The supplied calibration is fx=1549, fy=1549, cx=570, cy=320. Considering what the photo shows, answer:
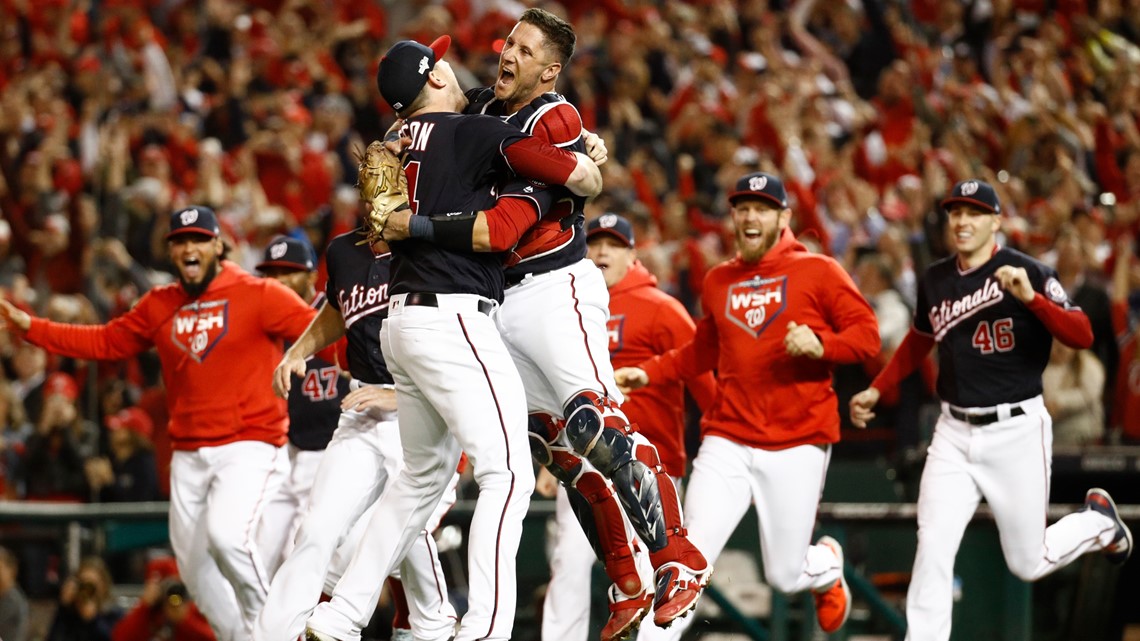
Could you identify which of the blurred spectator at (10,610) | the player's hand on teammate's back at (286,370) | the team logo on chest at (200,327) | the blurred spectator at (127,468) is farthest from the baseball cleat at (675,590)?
the blurred spectator at (127,468)

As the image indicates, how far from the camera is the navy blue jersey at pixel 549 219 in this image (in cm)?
586

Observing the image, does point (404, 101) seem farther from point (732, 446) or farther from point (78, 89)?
point (78, 89)

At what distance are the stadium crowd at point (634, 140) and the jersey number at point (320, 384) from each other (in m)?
3.12

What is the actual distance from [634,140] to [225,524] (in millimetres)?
8716

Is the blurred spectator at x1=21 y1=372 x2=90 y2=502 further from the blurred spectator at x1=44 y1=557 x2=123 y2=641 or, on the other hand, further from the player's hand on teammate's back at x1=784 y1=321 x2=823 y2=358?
the player's hand on teammate's back at x1=784 y1=321 x2=823 y2=358

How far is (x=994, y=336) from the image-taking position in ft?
24.9

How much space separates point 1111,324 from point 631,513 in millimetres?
5786

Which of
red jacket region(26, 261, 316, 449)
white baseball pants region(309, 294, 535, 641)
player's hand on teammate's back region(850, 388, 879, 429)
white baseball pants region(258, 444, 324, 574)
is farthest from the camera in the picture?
white baseball pants region(258, 444, 324, 574)

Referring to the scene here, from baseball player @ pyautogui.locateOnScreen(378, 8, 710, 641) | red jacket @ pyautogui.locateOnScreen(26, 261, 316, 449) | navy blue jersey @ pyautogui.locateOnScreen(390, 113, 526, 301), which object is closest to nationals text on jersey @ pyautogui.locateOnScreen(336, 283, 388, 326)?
red jacket @ pyautogui.locateOnScreen(26, 261, 316, 449)

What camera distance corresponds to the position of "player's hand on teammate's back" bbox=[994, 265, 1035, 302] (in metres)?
7.13

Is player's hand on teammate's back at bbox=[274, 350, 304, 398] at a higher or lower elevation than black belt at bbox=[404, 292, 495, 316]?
lower

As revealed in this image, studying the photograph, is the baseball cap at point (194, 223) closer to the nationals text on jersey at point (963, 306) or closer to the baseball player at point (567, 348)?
the baseball player at point (567, 348)

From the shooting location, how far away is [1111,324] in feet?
34.1

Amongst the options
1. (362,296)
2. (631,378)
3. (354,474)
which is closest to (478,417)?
(354,474)
